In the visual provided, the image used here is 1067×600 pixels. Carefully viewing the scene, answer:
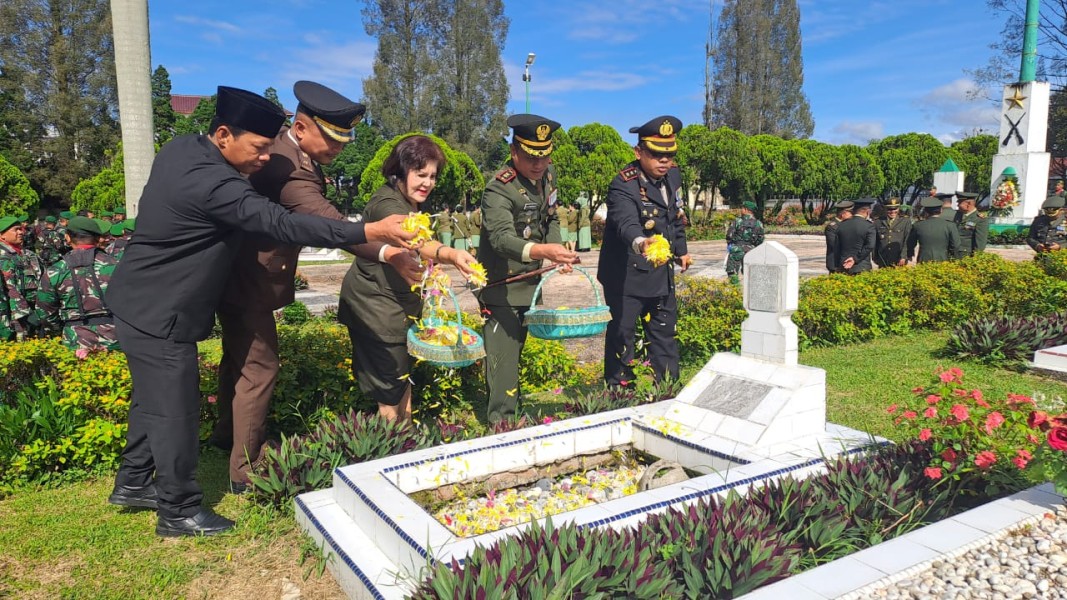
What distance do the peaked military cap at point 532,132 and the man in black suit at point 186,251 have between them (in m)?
1.60

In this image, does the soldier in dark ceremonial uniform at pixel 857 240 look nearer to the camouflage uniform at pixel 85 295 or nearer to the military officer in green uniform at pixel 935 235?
the military officer in green uniform at pixel 935 235

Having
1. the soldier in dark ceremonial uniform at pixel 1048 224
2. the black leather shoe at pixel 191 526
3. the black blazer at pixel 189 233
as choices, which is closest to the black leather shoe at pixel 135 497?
the black leather shoe at pixel 191 526

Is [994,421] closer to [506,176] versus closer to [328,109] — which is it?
[506,176]

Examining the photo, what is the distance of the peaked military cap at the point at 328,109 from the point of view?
3.80m

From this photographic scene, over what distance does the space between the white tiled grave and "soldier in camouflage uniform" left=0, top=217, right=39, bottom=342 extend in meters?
4.51

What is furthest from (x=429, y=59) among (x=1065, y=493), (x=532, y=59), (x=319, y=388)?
(x=1065, y=493)

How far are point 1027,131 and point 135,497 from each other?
30.2 metres

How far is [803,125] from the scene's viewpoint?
52875 mm

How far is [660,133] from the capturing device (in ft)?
17.1

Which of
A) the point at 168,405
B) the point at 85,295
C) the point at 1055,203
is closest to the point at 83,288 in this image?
the point at 85,295

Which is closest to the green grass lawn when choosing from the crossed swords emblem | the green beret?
the green beret

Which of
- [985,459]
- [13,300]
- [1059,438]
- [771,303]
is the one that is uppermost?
[771,303]

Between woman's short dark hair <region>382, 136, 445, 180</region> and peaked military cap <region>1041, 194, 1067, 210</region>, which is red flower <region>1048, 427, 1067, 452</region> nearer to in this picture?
woman's short dark hair <region>382, 136, 445, 180</region>

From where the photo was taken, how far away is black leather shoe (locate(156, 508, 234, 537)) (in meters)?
3.57
